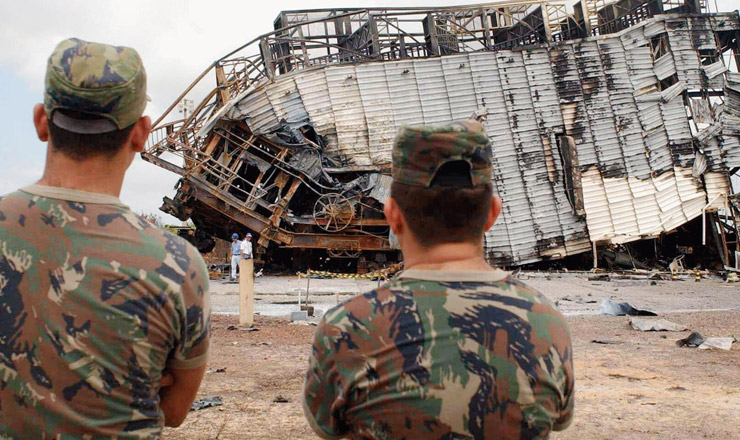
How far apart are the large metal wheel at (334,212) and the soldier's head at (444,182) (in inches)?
714

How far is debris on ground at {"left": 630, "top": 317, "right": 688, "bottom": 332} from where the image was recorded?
9.20 meters

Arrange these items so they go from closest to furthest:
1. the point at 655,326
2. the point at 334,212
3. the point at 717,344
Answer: the point at 717,344 → the point at 655,326 → the point at 334,212

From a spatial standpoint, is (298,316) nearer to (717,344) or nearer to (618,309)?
(618,309)

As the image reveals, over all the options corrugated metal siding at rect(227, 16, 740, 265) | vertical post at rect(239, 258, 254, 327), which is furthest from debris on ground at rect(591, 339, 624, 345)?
corrugated metal siding at rect(227, 16, 740, 265)

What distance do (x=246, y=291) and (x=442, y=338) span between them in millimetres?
7891

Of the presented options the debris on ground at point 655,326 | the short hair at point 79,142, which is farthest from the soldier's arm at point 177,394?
the debris on ground at point 655,326

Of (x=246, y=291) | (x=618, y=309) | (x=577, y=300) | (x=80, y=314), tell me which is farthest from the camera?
(x=577, y=300)

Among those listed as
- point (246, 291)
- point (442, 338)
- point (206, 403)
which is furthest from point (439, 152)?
point (246, 291)

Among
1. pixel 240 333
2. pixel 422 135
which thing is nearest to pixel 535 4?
pixel 240 333

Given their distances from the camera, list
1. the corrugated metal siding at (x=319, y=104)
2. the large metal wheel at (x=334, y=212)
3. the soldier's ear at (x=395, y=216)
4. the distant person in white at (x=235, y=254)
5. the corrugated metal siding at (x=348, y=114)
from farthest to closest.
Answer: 1. the corrugated metal siding at (x=348, y=114)
2. the corrugated metal siding at (x=319, y=104)
3. the large metal wheel at (x=334, y=212)
4. the distant person in white at (x=235, y=254)
5. the soldier's ear at (x=395, y=216)

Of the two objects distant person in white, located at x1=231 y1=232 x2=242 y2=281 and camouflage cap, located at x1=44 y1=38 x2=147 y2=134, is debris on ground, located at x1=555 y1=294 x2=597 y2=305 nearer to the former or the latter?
distant person in white, located at x1=231 y1=232 x2=242 y2=281

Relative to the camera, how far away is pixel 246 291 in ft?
30.8

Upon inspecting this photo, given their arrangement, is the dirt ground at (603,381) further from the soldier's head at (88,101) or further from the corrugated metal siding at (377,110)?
the corrugated metal siding at (377,110)

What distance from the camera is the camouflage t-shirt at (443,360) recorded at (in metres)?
1.75
